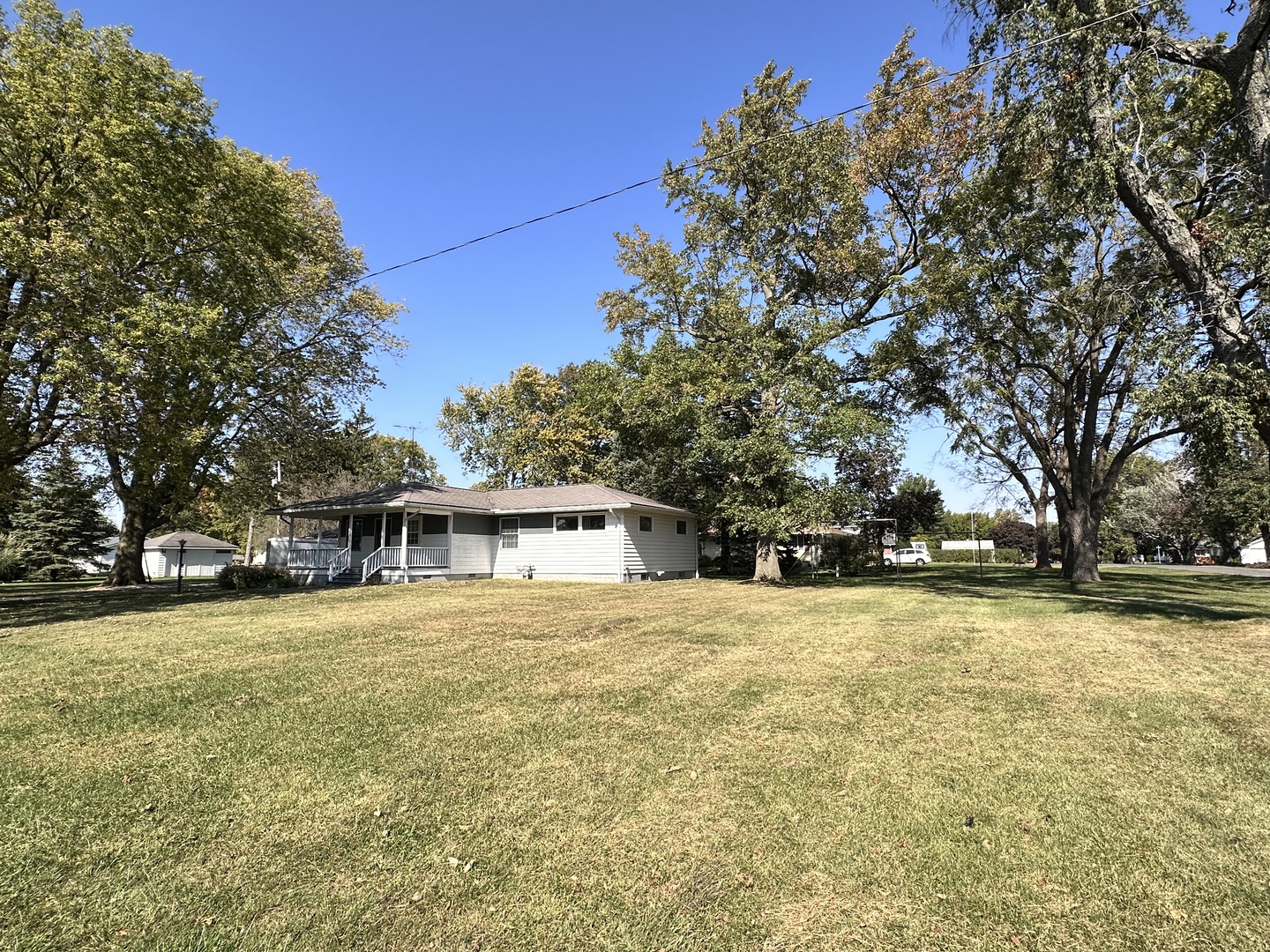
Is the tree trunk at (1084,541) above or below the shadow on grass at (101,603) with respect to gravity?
above

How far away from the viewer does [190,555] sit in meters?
45.1

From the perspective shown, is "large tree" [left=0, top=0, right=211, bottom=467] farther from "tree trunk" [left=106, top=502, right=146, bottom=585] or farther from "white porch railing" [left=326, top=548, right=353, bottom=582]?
"tree trunk" [left=106, top=502, right=146, bottom=585]

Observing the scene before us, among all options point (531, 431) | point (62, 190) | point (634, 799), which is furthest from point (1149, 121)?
point (531, 431)

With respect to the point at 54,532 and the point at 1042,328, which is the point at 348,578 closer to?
the point at 54,532

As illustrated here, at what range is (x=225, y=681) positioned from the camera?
5.98 m

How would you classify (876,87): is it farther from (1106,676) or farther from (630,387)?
(1106,676)

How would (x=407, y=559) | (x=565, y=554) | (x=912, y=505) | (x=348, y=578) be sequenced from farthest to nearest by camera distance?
(x=912, y=505) → (x=565, y=554) → (x=348, y=578) → (x=407, y=559)

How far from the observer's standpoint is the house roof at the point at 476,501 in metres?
21.1

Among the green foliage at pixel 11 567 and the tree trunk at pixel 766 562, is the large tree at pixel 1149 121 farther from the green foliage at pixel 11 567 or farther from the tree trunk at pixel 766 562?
the green foliage at pixel 11 567

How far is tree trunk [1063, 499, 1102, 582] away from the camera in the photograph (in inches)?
843

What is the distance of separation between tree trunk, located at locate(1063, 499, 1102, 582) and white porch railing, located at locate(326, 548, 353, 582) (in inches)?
992

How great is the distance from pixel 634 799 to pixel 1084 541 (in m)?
23.9

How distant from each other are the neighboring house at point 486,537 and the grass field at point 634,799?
13.8 meters

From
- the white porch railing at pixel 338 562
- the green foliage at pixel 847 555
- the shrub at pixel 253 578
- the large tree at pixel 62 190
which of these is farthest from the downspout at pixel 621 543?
the large tree at pixel 62 190
